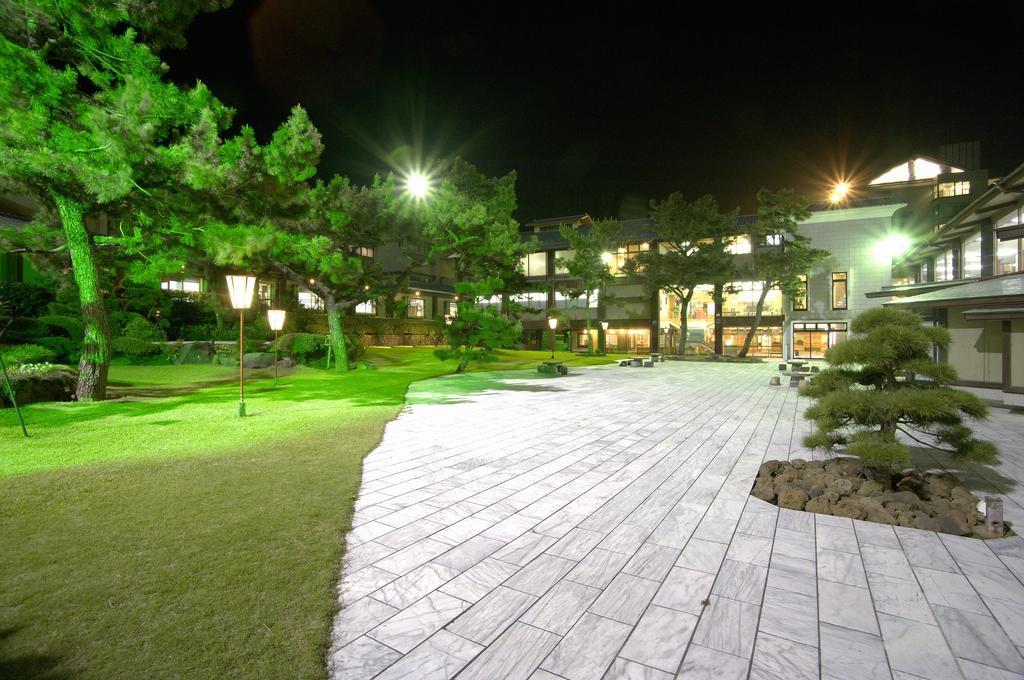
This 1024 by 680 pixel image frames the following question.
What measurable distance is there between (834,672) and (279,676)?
2720mm

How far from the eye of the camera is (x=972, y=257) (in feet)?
43.9

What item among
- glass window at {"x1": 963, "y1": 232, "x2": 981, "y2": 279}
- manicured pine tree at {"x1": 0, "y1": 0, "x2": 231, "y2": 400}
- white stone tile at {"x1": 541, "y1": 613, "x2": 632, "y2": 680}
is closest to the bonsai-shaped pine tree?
white stone tile at {"x1": 541, "y1": 613, "x2": 632, "y2": 680}

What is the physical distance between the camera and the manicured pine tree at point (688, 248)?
3127cm

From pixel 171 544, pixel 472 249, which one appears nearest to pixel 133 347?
pixel 472 249

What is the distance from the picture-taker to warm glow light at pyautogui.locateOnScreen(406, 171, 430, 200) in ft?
61.2

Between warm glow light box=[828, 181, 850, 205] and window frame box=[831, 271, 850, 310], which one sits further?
warm glow light box=[828, 181, 850, 205]

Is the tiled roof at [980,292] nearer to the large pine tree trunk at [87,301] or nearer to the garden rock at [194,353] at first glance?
the large pine tree trunk at [87,301]

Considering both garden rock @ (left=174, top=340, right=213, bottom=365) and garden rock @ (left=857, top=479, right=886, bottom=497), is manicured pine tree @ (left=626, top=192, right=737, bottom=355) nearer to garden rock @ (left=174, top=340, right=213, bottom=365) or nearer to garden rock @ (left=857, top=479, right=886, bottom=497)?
garden rock @ (left=174, top=340, right=213, bottom=365)

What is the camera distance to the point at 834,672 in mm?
2238

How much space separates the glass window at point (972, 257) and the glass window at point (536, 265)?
31.9 metres

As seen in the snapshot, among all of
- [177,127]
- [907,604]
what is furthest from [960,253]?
[177,127]

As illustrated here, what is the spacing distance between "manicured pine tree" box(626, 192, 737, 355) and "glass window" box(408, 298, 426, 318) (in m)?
19.4

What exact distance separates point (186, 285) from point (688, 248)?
31854 millimetres

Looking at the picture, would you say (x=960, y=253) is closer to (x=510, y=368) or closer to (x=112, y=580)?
(x=510, y=368)
